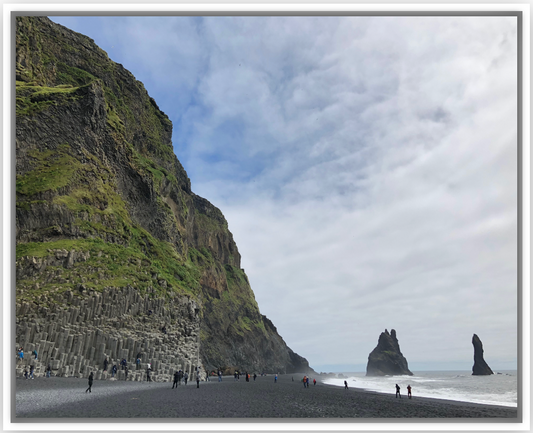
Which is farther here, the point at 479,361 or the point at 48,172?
the point at 479,361

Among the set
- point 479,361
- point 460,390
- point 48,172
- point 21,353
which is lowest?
point 479,361

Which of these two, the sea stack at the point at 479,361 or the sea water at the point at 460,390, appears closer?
the sea water at the point at 460,390

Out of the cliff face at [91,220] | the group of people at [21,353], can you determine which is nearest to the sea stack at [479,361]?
the cliff face at [91,220]

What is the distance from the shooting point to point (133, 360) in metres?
37.7

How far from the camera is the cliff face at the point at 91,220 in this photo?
1390 inches

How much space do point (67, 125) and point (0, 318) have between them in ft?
152

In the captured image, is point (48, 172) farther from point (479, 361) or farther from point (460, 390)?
point (479, 361)

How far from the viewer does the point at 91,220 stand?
4666cm

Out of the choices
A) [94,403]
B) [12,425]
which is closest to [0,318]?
[12,425]

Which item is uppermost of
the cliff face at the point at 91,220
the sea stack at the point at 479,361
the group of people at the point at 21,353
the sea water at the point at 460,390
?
the cliff face at the point at 91,220

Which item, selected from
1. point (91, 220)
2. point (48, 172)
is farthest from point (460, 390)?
point (48, 172)

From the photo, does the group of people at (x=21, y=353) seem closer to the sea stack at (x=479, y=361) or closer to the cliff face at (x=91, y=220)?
the cliff face at (x=91, y=220)

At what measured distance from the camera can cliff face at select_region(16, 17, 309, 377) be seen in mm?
35312

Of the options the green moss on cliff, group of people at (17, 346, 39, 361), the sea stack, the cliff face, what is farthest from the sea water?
the sea stack
